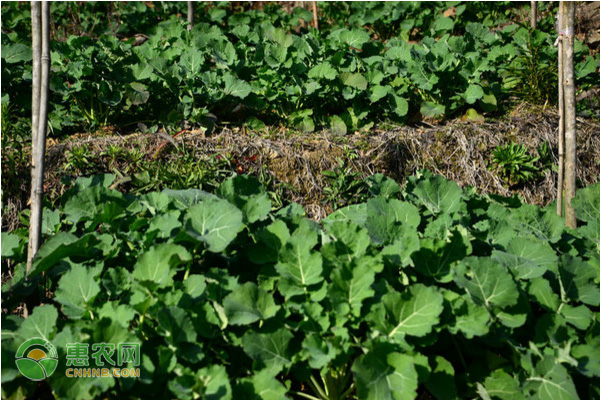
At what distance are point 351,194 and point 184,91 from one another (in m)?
1.27

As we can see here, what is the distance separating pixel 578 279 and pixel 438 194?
65 cm

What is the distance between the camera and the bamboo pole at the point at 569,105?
8.45 feet

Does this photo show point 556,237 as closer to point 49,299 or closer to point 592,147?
point 592,147

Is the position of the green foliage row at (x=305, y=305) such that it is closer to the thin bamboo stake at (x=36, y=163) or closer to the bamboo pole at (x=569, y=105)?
the thin bamboo stake at (x=36, y=163)

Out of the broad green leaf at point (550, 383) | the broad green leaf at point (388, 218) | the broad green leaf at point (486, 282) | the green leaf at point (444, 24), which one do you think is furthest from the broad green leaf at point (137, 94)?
the green leaf at point (444, 24)

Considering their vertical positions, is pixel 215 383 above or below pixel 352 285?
below

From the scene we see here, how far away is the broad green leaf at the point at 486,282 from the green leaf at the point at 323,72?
5.91 ft

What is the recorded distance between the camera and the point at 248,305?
67.6 inches

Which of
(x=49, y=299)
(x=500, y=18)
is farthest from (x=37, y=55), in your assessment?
(x=500, y=18)

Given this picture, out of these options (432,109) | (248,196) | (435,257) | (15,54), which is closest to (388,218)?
(435,257)

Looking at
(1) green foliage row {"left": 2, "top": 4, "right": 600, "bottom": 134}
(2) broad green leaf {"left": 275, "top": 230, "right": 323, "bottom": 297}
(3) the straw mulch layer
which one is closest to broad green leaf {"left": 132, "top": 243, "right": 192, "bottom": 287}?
(2) broad green leaf {"left": 275, "top": 230, "right": 323, "bottom": 297}

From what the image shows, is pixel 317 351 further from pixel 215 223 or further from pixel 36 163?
pixel 36 163

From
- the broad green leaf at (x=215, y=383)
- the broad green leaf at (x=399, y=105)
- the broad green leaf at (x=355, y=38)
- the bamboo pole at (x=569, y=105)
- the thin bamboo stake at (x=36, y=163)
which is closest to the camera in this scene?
the broad green leaf at (x=215, y=383)

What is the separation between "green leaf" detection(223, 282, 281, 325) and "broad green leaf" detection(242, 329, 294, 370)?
2.2 inches
